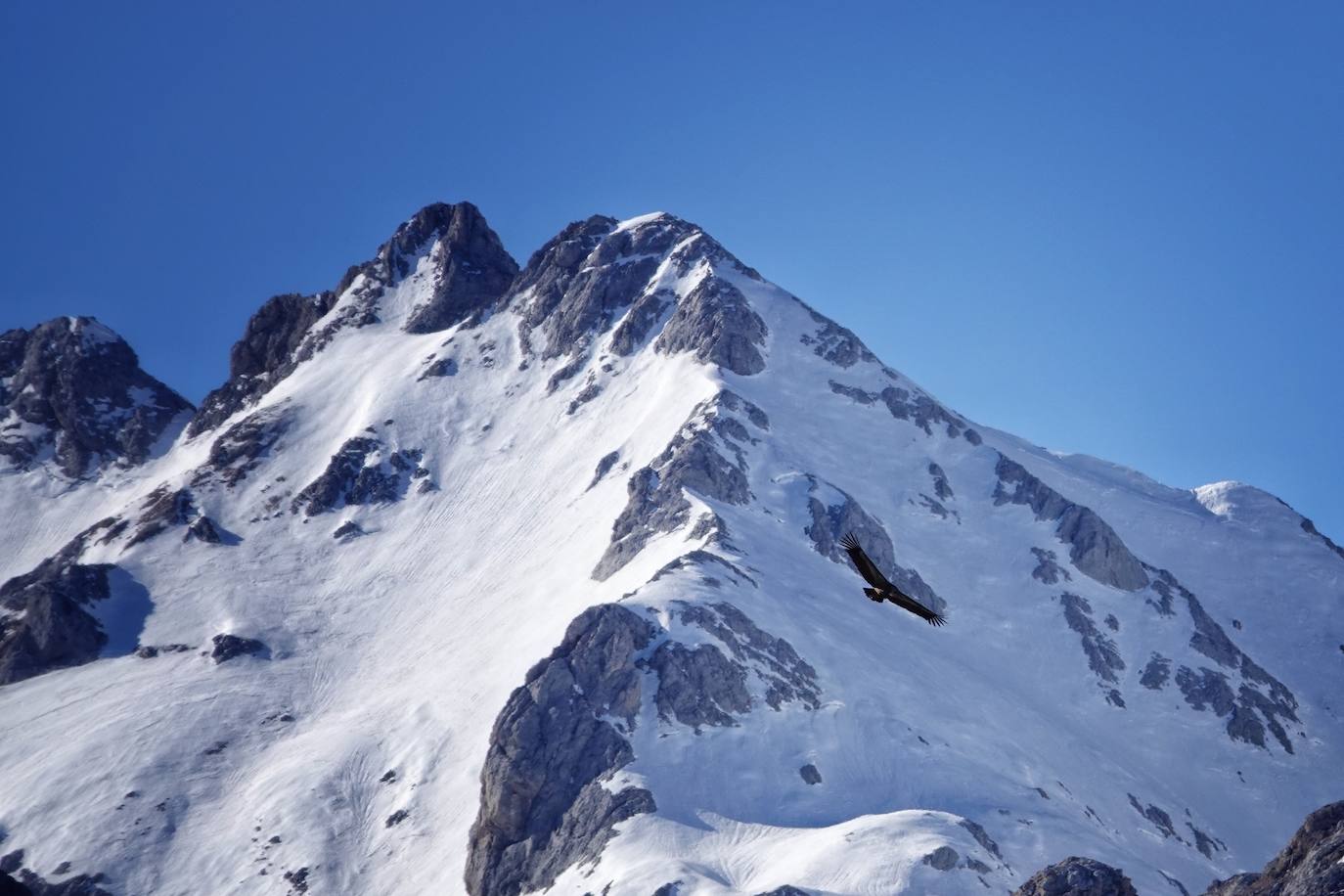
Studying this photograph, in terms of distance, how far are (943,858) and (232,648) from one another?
9322cm

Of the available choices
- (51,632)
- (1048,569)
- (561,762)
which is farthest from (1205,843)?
Answer: (51,632)

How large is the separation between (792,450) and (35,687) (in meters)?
85.2

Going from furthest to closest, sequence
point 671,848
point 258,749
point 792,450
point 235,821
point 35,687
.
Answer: point 792,450 < point 35,687 < point 258,749 < point 235,821 < point 671,848

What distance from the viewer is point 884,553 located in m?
185

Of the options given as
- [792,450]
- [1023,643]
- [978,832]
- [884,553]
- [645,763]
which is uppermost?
[792,450]

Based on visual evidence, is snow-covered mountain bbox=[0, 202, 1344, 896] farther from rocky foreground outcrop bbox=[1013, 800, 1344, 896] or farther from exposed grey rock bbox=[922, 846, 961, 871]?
rocky foreground outcrop bbox=[1013, 800, 1344, 896]

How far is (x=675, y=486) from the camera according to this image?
176 metres

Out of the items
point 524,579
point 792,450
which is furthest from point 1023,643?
point 524,579

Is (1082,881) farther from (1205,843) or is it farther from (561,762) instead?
(1205,843)

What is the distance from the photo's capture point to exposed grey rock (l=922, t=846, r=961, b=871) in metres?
112

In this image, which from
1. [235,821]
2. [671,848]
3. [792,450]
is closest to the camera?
[671,848]

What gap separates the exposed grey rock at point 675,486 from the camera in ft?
556

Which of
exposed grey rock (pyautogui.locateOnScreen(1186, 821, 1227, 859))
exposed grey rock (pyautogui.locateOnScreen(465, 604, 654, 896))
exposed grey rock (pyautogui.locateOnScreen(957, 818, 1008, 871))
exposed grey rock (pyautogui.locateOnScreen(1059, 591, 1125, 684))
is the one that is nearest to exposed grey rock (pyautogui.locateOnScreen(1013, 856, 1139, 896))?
exposed grey rock (pyautogui.locateOnScreen(957, 818, 1008, 871))

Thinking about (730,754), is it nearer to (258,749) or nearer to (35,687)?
(258,749)
